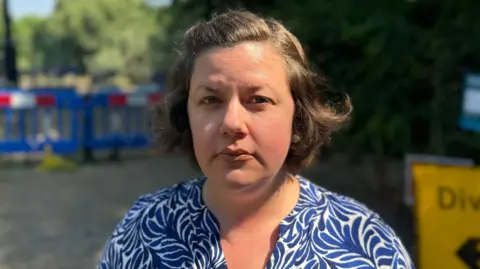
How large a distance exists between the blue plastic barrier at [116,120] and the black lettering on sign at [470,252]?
643cm

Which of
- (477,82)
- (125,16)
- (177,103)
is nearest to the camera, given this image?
(177,103)

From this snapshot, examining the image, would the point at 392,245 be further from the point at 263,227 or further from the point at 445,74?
the point at 445,74

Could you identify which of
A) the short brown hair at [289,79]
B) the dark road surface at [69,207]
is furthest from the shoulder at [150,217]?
the dark road surface at [69,207]

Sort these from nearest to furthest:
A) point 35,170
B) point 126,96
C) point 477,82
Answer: point 477,82, point 35,170, point 126,96

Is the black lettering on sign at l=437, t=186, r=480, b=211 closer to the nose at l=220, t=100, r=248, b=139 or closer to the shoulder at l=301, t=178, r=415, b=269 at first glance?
the shoulder at l=301, t=178, r=415, b=269

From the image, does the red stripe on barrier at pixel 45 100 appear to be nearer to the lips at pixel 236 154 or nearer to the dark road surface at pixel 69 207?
the dark road surface at pixel 69 207

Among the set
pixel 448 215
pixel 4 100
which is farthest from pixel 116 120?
pixel 448 215

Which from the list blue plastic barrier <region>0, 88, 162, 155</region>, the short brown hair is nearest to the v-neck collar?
the short brown hair

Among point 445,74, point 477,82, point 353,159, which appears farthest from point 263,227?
point 353,159

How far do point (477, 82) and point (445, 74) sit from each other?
120 centimetres

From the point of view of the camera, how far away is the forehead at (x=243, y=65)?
1348 mm

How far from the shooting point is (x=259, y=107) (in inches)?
53.6

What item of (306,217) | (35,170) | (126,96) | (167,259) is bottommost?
(35,170)

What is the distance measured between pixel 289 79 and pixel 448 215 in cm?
158
